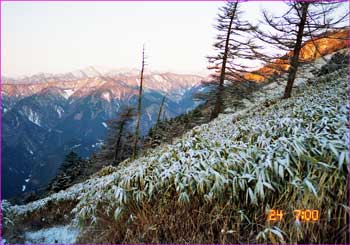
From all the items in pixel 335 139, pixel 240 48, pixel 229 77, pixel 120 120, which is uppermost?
pixel 240 48

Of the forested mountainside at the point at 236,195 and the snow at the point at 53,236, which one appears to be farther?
the snow at the point at 53,236

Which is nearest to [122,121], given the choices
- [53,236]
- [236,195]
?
[53,236]

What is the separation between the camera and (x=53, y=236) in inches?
270

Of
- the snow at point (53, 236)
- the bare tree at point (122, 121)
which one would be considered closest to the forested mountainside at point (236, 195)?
the snow at point (53, 236)

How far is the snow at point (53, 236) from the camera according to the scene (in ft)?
19.7

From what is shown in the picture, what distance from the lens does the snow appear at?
6.00m

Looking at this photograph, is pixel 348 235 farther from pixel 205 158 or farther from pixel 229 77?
pixel 229 77

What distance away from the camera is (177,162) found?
543 centimetres

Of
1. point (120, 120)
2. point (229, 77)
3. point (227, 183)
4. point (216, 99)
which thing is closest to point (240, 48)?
point (229, 77)

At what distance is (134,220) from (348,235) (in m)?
3.01
